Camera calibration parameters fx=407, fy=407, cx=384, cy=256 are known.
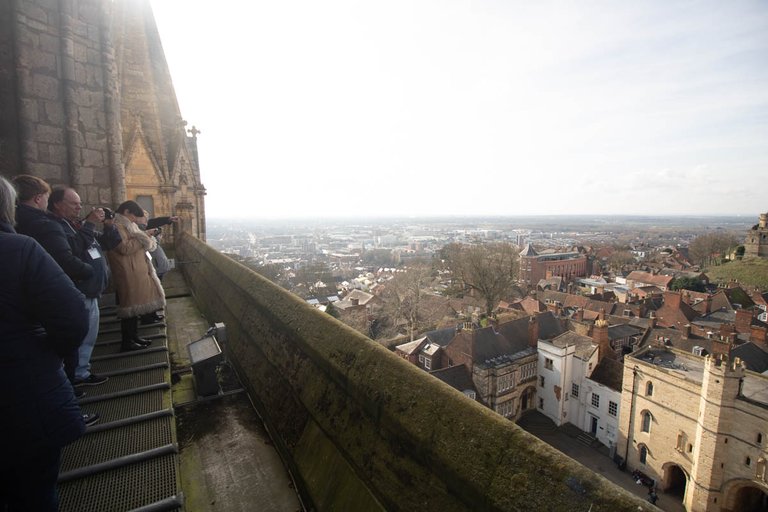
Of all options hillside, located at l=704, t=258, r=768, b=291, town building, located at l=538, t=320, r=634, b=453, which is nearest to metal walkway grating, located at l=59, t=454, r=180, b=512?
town building, located at l=538, t=320, r=634, b=453

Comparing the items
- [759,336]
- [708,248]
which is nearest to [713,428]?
[759,336]

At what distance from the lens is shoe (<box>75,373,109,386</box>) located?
3906 mm

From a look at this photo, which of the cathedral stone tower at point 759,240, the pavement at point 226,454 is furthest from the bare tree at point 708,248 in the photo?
the pavement at point 226,454

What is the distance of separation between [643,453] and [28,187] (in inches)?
1016

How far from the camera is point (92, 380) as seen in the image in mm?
3961

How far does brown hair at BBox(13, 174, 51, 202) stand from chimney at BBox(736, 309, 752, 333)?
41651mm

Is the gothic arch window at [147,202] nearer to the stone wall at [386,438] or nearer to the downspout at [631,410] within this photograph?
the stone wall at [386,438]

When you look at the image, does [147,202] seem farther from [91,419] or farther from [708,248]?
[708,248]

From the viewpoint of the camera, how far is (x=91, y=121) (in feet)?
→ 19.8

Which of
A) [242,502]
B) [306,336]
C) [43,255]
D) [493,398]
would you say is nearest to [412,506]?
[242,502]

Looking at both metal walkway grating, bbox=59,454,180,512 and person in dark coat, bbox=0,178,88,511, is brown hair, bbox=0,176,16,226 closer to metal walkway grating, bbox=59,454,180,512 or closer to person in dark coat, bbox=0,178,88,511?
person in dark coat, bbox=0,178,88,511

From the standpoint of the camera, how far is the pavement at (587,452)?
1939 centimetres

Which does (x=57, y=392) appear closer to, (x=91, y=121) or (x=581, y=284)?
(x=91, y=121)

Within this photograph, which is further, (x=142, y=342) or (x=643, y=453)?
(x=643, y=453)
